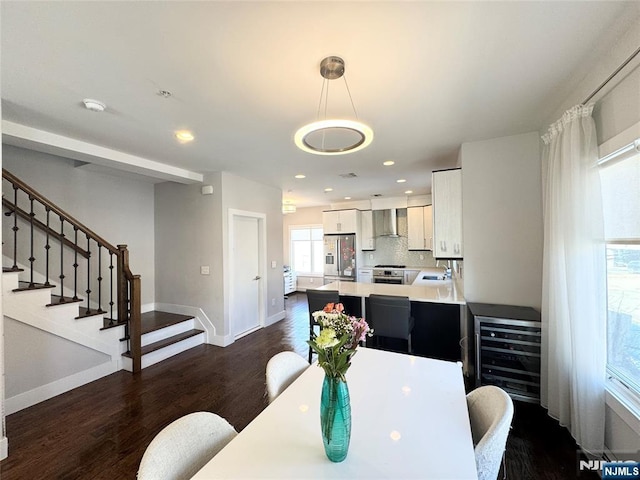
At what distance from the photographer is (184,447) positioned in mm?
1059

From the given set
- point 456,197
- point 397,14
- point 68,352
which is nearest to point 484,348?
point 456,197

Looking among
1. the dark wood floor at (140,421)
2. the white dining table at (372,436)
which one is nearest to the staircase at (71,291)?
the dark wood floor at (140,421)

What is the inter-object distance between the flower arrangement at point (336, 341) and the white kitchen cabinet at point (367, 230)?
19.5 feet

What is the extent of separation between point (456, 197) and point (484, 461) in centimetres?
271

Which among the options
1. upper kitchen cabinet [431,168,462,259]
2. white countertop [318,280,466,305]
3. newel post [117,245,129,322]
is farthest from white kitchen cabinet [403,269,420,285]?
newel post [117,245,129,322]

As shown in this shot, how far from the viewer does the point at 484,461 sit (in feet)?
3.39

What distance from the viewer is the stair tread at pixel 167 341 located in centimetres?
344

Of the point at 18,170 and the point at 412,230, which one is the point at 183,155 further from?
the point at 412,230

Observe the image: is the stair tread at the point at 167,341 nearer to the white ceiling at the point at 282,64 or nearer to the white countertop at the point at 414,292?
the white countertop at the point at 414,292

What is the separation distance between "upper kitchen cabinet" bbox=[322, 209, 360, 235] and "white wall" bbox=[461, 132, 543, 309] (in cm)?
380

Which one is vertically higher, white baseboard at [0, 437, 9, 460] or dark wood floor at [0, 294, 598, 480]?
white baseboard at [0, 437, 9, 460]

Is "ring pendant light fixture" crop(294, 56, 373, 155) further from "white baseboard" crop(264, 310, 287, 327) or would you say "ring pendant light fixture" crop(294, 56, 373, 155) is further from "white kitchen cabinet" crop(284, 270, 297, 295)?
"white kitchen cabinet" crop(284, 270, 297, 295)

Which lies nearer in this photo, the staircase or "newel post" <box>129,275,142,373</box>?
the staircase

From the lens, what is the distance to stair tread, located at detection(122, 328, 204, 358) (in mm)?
3444
